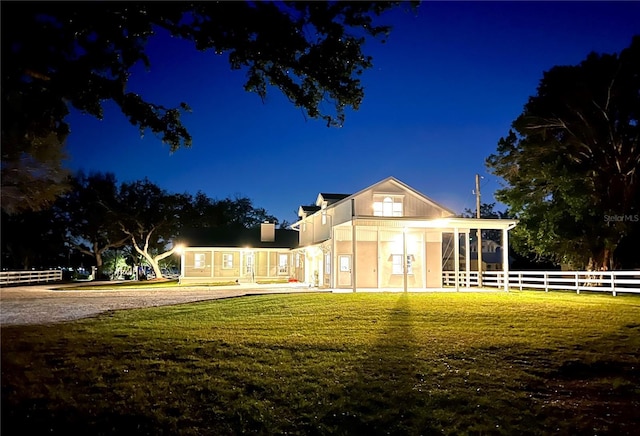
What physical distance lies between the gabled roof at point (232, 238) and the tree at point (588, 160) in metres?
19.3

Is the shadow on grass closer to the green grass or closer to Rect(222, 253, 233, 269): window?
the green grass

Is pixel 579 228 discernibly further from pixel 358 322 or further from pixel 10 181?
pixel 10 181

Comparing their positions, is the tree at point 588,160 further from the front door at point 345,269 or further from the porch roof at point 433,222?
the front door at point 345,269

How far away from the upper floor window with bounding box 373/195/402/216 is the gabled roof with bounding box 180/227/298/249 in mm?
16871

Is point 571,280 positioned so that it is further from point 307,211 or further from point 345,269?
point 307,211

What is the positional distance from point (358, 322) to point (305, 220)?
21.3 metres

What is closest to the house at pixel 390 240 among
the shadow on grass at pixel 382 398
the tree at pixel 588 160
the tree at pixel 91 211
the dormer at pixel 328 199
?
the dormer at pixel 328 199

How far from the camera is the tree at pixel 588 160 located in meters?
28.0

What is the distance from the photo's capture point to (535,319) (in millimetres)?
14242

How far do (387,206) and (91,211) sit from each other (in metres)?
37.1

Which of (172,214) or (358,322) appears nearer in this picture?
(358,322)

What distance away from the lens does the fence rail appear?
36.6m

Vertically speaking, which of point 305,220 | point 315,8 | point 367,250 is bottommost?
point 367,250

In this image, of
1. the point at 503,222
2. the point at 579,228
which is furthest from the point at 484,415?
the point at 579,228
